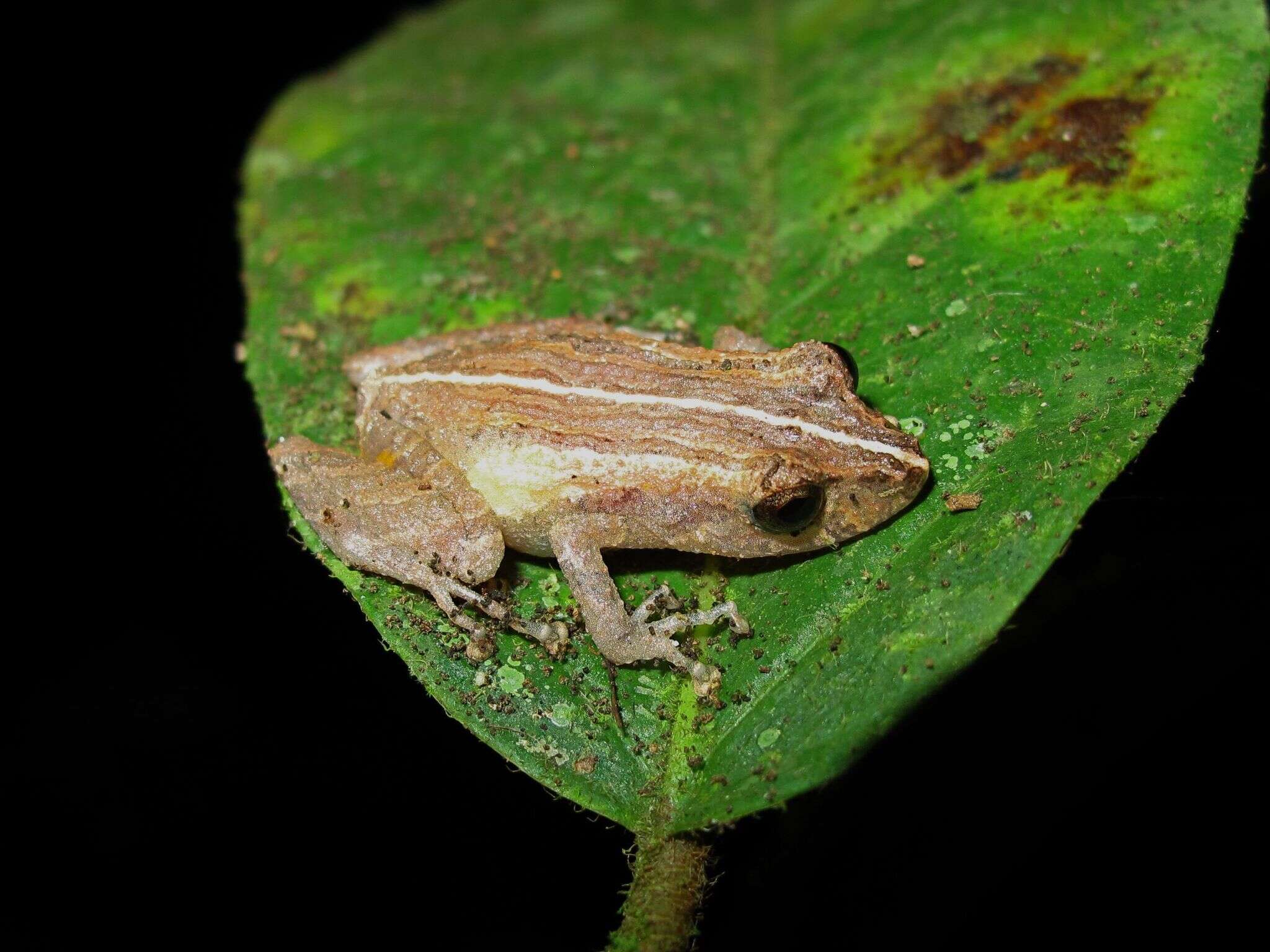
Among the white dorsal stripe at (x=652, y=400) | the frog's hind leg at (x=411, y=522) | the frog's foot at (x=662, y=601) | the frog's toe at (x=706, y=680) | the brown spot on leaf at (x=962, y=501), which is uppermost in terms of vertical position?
the white dorsal stripe at (x=652, y=400)

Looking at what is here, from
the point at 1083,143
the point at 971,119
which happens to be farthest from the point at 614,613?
the point at 971,119

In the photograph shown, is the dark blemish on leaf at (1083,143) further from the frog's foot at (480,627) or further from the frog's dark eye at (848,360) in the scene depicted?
the frog's foot at (480,627)

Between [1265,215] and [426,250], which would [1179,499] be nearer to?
[1265,215]

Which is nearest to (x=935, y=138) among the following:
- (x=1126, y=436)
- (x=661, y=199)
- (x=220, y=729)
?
(x=661, y=199)

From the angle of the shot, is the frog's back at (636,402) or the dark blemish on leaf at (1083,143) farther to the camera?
the dark blemish on leaf at (1083,143)

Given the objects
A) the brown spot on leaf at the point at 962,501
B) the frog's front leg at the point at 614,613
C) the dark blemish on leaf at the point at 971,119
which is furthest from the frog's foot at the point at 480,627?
the dark blemish on leaf at the point at 971,119

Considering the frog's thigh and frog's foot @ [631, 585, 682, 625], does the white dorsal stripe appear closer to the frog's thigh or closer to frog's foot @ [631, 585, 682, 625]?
the frog's thigh

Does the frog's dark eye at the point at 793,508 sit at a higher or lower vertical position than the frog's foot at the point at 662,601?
higher

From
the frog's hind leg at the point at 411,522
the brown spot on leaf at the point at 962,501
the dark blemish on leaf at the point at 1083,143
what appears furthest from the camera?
the dark blemish on leaf at the point at 1083,143
